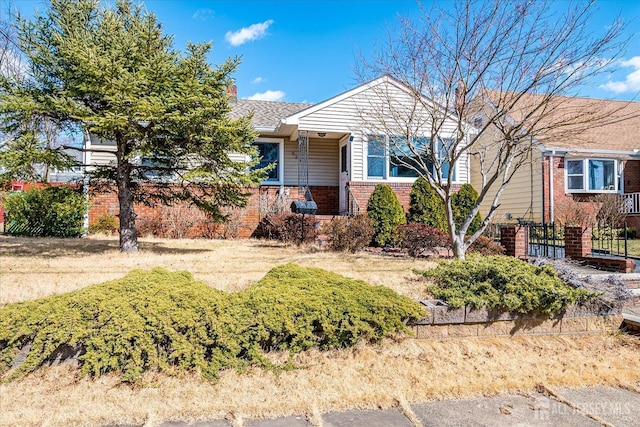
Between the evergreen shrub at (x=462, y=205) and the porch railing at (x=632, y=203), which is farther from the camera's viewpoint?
the porch railing at (x=632, y=203)

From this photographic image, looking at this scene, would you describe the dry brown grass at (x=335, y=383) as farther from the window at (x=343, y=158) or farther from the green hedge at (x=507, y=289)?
the window at (x=343, y=158)

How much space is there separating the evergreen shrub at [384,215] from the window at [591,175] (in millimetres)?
8215

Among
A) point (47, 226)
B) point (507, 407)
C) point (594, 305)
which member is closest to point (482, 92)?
point (594, 305)

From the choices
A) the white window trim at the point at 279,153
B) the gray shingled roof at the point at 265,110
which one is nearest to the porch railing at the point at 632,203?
the gray shingled roof at the point at 265,110

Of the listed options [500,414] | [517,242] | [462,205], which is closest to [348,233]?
[517,242]

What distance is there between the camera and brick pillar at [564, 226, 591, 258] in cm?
784

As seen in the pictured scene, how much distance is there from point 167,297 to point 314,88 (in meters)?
11.1

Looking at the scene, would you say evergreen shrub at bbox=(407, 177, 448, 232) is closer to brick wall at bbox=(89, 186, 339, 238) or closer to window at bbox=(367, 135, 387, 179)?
window at bbox=(367, 135, 387, 179)

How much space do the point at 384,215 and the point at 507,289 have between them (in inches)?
279

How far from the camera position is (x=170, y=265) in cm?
691

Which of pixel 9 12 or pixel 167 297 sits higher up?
pixel 9 12

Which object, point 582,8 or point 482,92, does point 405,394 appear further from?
point 582,8

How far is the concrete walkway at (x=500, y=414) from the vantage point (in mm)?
2848

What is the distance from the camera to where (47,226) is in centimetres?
1216
